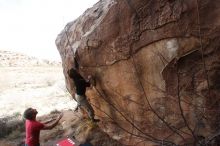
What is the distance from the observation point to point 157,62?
659 centimetres

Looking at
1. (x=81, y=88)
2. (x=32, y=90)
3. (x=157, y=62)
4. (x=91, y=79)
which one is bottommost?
(x=32, y=90)

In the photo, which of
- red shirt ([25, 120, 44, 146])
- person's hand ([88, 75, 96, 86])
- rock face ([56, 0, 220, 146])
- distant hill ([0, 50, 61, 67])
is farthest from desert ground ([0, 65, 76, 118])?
red shirt ([25, 120, 44, 146])

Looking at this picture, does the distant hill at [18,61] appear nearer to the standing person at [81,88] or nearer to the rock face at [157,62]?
the standing person at [81,88]

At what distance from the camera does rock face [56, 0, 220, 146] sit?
19.9ft

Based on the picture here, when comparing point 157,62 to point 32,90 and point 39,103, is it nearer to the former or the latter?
point 39,103

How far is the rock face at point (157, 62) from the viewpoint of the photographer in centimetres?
607

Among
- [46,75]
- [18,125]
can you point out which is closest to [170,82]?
[18,125]

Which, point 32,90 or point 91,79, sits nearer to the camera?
point 91,79

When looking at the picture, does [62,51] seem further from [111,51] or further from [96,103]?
[111,51]

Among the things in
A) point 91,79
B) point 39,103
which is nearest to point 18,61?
point 39,103

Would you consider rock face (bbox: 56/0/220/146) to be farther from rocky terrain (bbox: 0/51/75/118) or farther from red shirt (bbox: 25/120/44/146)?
rocky terrain (bbox: 0/51/75/118)

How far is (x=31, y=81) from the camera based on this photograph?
20812 millimetres

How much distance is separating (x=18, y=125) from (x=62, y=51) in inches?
157

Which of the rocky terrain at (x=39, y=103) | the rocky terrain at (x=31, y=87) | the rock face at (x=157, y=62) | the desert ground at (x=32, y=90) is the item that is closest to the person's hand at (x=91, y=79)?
the rock face at (x=157, y=62)
